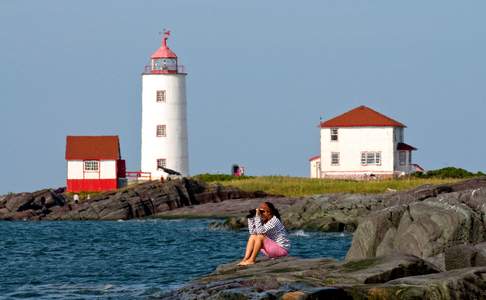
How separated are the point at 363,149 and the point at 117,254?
35894mm

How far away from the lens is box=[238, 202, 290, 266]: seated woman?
21.7m

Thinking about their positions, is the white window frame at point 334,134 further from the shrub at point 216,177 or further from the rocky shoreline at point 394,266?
the rocky shoreline at point 394,266

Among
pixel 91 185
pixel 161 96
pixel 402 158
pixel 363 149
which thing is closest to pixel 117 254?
pixel 91 185

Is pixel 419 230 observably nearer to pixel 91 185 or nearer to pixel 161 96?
pixel 161 96

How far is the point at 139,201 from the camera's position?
201ft

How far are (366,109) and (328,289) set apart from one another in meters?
56.8

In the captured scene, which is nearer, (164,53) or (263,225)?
(263,225)

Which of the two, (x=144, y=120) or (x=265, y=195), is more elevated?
(x=144, y=120)

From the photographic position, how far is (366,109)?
73.9 meters

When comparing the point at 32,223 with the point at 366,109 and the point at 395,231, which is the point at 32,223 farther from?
the point at 395,231

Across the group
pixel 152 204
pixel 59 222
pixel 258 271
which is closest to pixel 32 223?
pixel 59 222

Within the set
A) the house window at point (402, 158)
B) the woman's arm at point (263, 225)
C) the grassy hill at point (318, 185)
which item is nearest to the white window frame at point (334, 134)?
the house window at point (402, 158)

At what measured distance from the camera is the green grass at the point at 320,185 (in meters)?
62.8

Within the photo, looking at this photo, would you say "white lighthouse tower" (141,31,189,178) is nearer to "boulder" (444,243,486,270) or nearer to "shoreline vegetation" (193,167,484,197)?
"shoreline vegetation" (193,167,484,197)
